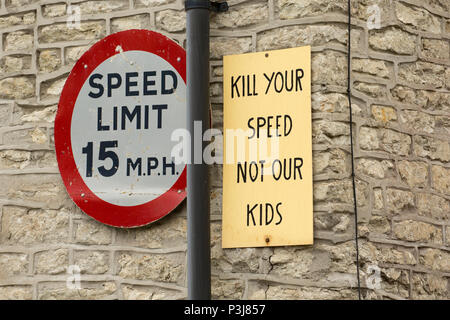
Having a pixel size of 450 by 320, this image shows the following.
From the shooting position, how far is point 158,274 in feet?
16.4

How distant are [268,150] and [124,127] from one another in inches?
31.6

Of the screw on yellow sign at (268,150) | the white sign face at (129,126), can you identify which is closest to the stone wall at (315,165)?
the screw on yellow sign at (268,150)

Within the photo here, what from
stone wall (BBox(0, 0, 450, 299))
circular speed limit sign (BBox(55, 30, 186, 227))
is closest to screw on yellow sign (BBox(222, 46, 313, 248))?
stone wall (BBox(0, 0, 450, 299))

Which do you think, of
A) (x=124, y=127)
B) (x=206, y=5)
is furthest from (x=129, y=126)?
(x=206, y=5)

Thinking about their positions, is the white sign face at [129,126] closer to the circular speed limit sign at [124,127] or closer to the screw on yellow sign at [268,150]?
the circular speed limit sign at [124,127]

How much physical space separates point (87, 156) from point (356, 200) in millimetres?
1448

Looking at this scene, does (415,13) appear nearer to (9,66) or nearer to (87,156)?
(87,156)

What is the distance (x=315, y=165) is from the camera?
4855 millimetres

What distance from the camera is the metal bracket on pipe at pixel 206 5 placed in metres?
5.04

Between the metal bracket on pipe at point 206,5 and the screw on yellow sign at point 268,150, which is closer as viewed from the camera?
the screw on yellow sign at point 268,150

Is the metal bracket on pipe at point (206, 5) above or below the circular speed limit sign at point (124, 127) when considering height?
above

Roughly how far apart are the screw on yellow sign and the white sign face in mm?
297

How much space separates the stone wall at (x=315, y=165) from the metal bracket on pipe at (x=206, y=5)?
5 centimetres
